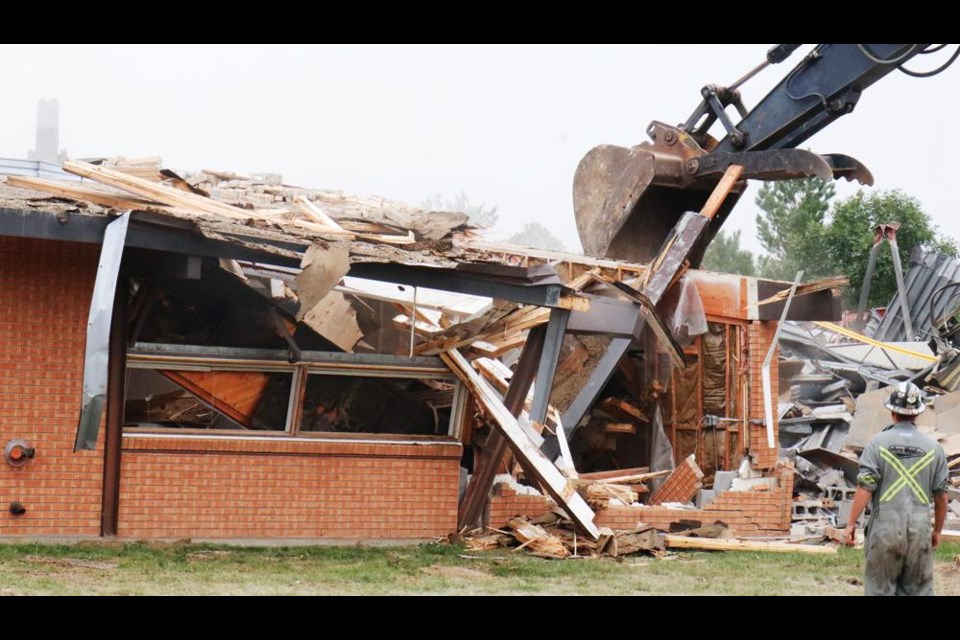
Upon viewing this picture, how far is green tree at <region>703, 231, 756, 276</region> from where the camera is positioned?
55.7 metres

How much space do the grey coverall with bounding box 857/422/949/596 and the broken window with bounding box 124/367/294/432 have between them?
20.3ft

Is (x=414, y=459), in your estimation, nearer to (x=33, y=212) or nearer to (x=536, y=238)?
(x=33, y=212)

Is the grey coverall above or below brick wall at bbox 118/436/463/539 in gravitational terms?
above

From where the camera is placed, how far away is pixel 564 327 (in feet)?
38.8

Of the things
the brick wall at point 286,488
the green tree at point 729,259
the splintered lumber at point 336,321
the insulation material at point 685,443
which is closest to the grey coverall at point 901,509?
the brick wall at point 286,488

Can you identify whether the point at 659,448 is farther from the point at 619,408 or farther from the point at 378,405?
the point at 378,405

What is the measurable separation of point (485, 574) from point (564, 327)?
2559mm

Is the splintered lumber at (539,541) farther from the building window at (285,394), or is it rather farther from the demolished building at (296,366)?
the building window at (285,394)

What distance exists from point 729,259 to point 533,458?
4609 cm

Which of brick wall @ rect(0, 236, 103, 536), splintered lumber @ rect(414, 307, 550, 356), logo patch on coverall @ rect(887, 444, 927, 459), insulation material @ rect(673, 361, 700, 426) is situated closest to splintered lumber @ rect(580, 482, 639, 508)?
insulation material @ rect(673, 361, 700, 426)

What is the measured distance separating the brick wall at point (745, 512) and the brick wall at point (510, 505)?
42.8 inches

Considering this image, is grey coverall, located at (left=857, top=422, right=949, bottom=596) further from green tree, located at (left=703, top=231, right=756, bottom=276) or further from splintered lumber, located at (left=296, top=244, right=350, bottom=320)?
green tree, located at (left=703, top=231, right=756, bottom=276)

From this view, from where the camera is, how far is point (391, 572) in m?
10.3

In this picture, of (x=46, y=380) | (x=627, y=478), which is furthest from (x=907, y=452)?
(x=627, y=478)
